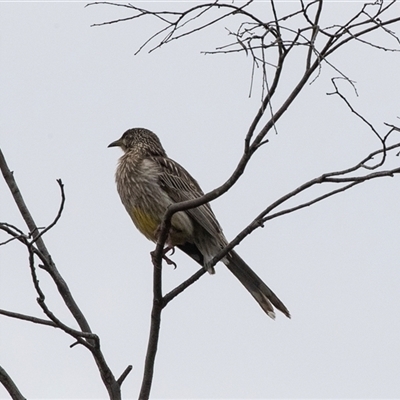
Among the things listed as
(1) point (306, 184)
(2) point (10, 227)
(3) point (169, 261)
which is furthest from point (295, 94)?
(3) point (169, 261)

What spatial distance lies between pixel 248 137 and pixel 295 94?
295mm

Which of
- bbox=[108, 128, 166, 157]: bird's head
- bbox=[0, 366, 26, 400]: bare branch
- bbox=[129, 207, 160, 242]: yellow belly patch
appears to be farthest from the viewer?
bbox=[108, 128, 166, 157]: bird's head

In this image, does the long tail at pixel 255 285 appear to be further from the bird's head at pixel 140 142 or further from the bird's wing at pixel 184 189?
the bird's head at pixel 140 142

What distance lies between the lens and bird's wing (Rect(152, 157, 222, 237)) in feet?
21.9

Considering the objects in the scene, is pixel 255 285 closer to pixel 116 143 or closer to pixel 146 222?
pixel 146 222

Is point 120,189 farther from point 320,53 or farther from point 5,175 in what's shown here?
point 320,53

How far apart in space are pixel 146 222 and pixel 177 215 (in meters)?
0.31

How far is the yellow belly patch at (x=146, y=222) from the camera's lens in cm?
674

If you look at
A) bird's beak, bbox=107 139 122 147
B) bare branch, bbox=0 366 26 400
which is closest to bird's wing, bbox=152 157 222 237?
bird's beak, bbox=107 139 122 147

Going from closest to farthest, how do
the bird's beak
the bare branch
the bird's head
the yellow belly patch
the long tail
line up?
the bare branch
the long tail
the yellow belly patch
the bird's head
the bird's beak

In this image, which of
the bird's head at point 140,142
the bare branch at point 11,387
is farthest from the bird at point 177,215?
the bare branch at point 11,387

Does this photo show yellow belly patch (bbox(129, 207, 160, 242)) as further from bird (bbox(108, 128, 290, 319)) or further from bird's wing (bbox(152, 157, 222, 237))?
bird's wing (bbox(152, 157, 222, 237))

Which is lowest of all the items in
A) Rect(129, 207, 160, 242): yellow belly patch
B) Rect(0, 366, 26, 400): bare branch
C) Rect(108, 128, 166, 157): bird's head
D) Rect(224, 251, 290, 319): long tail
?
Rect(0, 366, 26, 400): bare branch

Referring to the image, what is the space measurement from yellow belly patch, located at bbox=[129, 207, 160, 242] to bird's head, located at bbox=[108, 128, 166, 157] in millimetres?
1063
